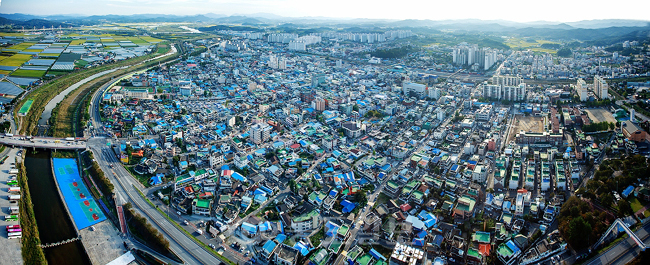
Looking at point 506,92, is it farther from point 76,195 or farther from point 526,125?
point 76,195

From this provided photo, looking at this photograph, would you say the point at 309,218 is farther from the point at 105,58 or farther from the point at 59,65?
the point at 105,58

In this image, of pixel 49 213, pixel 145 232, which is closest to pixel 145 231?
pixel 145 232

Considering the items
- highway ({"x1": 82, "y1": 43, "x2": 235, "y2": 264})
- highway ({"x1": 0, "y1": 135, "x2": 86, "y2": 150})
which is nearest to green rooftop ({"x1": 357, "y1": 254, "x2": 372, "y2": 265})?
highway ({"x1": 82, "y1": 43, "x2": 235, "y2": 264})

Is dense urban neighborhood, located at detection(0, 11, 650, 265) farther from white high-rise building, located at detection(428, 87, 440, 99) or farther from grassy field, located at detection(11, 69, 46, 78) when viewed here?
grassy field, located at detection(11, 69, 46, 78)

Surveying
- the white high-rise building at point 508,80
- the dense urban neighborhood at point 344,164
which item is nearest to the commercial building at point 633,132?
the dense urban neighborhood at point 344,164

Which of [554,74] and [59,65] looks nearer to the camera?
[554,74]

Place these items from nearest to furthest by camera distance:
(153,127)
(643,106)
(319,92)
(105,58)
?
1. (153,127)
2. (643,106)
3. (319,92)
4. (105,58)

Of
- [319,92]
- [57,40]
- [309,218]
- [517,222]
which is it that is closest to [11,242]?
[309,218]
